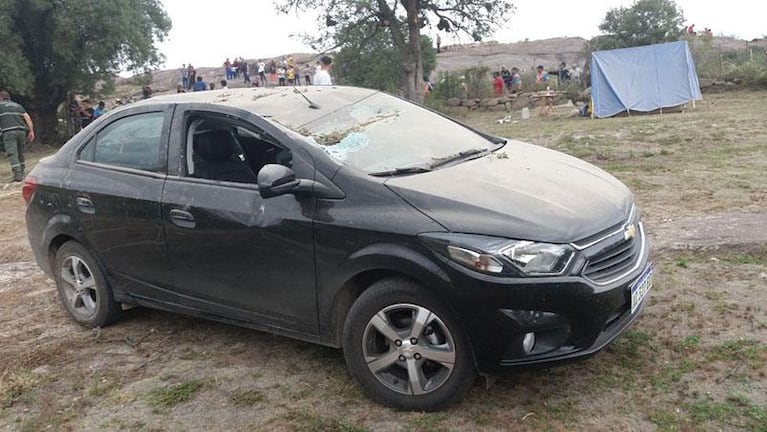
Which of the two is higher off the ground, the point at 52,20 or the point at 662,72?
the point at 52,20

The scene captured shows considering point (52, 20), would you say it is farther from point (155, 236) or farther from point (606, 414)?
point (606, 414)

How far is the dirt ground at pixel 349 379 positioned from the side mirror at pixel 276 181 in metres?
1.10

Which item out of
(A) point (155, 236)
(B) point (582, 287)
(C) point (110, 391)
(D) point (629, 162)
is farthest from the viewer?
(D) point (629, 162)

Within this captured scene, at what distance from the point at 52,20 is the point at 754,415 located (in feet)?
74.2

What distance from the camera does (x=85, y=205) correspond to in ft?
14.8

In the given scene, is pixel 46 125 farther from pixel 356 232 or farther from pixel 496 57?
pixel 496 57

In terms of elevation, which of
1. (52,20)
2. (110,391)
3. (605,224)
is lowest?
(110,391)

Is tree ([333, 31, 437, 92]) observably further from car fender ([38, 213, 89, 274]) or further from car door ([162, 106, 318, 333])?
car door ([162, 106, 318, 333])

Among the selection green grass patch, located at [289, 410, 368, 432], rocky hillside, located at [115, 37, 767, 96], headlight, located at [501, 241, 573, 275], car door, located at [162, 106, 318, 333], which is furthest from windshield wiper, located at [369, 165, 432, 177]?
rocky hillside, located at [115, 37, 767, 96]

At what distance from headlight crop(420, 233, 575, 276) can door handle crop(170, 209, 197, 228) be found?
5.62ft

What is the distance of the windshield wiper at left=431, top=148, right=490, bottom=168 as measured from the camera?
3869 millimetres

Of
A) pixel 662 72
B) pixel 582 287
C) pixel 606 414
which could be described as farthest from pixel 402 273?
pixel 662 72

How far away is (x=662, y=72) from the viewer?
19391 mm

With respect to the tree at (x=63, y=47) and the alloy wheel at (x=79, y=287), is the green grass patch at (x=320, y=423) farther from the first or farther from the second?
the tree at (x=63, y=47)
